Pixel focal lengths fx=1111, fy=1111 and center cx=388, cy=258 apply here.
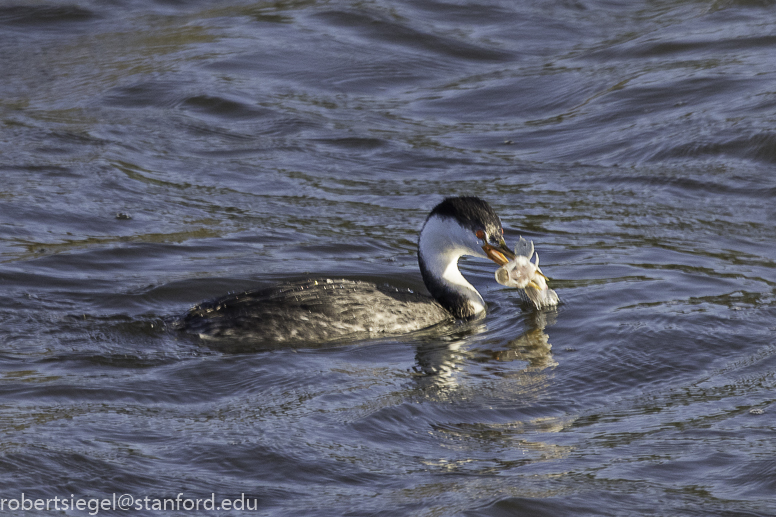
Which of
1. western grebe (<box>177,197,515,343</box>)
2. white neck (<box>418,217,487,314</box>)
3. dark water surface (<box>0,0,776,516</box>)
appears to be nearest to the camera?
dark water surface (<box>0,0,776,516</box>)

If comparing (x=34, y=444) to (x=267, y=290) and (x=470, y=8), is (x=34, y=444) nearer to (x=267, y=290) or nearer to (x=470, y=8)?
(x=267, y=290)

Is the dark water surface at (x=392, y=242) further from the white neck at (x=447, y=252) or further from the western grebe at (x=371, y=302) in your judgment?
the white neck at (x=447, y=252)

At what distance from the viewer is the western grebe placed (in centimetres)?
718

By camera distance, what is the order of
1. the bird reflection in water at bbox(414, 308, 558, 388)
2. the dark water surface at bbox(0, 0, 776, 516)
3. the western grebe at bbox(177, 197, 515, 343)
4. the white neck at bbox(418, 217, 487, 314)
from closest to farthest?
the dark water surface at bbox(0, 0, 776, 516), the bird reflection in water at bbox(414, 308, 558, 388), the western grebe at bbox(177, 197, 515, 343), the white neck at bbox(418, 217, 487, 314)

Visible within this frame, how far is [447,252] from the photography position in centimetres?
806

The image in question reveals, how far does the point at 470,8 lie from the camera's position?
16328 millimetres

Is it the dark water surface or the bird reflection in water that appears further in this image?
the bird reflection in water

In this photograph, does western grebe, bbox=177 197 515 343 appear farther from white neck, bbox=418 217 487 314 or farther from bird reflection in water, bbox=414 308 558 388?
bird reflection in water, bbox=414 308 558 388

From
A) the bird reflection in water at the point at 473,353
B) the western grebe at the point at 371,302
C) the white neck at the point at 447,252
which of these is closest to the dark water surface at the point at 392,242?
the bird reflection in water at the point at 473,353

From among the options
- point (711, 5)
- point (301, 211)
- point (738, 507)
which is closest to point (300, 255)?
point (301, 211)

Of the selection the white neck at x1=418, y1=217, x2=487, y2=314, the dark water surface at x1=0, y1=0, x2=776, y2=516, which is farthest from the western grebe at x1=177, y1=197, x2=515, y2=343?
the dark water surface at x1=0, y1=0, x2=776, y2=516

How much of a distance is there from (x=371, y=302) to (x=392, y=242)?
80.8 inches

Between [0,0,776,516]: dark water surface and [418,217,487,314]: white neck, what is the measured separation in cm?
29

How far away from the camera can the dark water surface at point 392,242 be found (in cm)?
536
